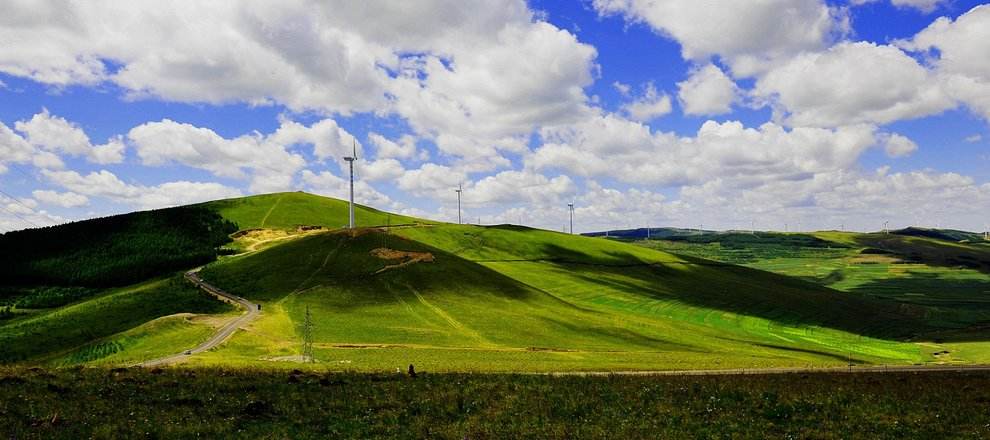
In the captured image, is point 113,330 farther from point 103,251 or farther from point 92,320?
point 103,251

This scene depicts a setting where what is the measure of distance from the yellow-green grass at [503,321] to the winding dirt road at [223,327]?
247 cm

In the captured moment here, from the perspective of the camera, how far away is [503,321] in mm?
102250

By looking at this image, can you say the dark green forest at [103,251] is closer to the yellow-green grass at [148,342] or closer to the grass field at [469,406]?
the yellow-green grass at [148,342]

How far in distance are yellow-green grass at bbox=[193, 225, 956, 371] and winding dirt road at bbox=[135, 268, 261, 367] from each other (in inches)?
97.1

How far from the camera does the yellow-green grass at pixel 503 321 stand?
72.9 metres

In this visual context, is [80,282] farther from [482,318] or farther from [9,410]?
[9,410]

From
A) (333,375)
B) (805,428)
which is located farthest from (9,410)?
(805,428)

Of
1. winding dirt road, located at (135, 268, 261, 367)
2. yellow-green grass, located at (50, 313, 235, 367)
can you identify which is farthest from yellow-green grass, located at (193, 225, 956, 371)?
yellow-green grass, located at (50, 313, 235, 367)

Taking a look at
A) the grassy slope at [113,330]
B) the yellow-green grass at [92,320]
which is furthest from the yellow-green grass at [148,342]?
the yellow-green grass at [92,320]

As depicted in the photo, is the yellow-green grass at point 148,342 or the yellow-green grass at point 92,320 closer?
the yellow-green grass at point 148,342

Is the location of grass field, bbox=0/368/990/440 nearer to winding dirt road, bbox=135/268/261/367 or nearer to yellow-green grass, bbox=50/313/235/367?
winding dirt road, bbox=135/268/261/367

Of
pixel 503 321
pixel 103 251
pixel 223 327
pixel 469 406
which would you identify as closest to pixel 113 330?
pixel 223 327

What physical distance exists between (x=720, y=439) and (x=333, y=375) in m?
28.6

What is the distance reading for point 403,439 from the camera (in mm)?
28031
